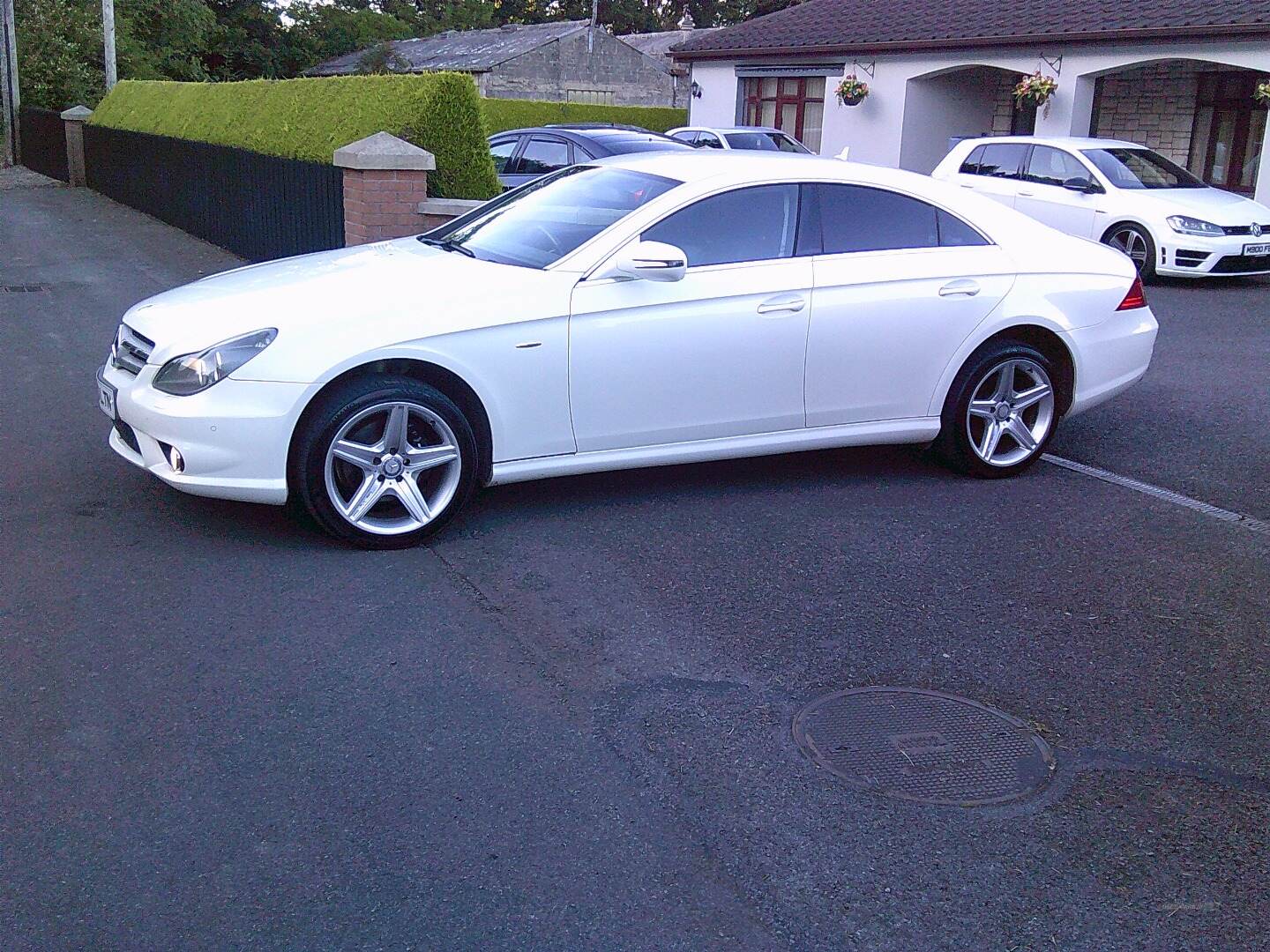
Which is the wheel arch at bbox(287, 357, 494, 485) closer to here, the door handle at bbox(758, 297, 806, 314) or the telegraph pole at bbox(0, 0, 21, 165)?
the door handle at bbox(758, 297, 806, 314)

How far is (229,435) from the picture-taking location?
5.38 m

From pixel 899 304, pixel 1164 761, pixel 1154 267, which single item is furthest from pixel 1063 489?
pixel 1154 267

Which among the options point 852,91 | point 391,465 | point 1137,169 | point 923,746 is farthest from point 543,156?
point 852,91

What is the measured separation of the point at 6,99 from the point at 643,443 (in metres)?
36.7

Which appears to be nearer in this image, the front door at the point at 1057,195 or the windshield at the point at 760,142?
the front door at the point at 1057,195

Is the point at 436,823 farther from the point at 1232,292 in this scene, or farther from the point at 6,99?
the point at 6,99

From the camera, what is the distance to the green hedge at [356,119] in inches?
474

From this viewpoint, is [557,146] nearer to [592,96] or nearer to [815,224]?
[815,224]

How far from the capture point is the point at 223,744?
3953 mm

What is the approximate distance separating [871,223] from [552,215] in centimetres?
158

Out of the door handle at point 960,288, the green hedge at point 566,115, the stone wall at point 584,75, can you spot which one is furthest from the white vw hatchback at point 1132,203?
the stone wall at point 584,75

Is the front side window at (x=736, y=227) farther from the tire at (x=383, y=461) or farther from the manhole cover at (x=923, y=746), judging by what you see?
the manhole cover at (x=923, y=746)

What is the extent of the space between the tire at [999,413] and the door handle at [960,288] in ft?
1.05

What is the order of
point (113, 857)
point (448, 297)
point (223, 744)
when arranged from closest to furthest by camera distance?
point (113, 857), point (223, 744), point (448, 297)
